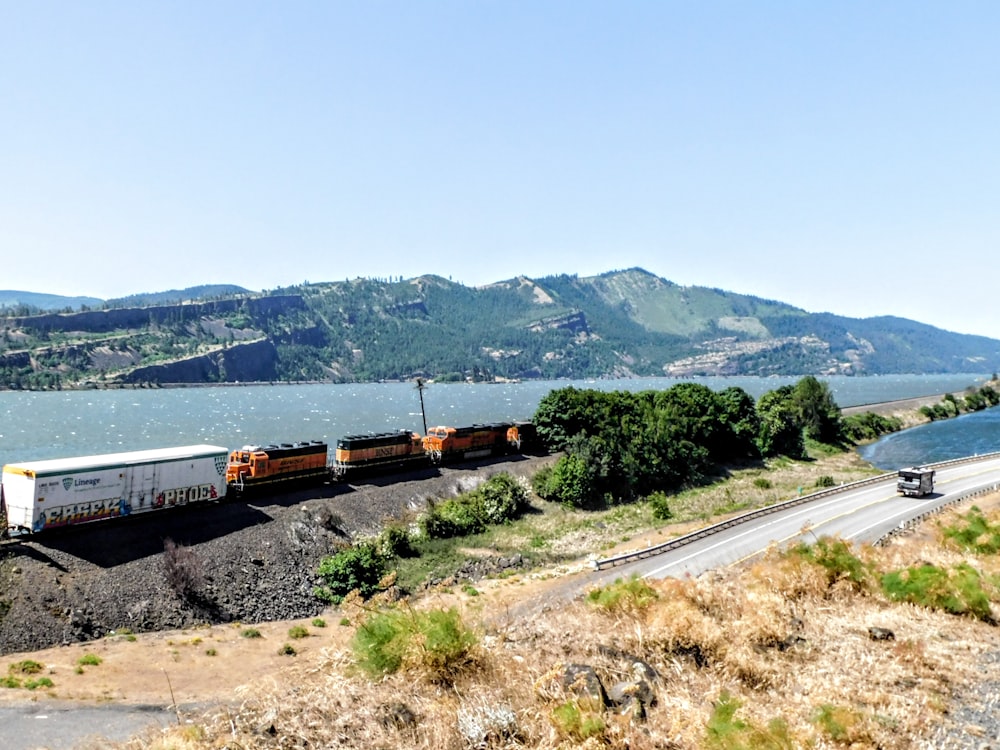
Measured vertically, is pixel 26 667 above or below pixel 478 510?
above

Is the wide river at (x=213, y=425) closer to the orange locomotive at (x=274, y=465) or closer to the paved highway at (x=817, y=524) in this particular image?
the paved highway at (x=817, y=524)

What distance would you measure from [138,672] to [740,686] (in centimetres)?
2205

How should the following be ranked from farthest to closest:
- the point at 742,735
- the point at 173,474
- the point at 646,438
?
1. the point at 646,438
2. the point at 173,474
3. the point at 742,735

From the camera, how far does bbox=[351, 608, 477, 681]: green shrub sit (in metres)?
10.3

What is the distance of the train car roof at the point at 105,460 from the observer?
30891mm

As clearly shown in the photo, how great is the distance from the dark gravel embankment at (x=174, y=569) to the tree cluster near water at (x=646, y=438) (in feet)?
66.6

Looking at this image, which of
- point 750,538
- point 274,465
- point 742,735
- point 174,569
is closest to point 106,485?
point 174,569

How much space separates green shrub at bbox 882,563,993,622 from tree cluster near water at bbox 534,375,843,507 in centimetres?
3672

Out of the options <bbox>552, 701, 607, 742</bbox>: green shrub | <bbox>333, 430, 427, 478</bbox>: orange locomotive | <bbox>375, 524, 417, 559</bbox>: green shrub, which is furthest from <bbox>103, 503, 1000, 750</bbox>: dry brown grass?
<bbox>333, 430, 427, 478</bbox>: orange locomotive

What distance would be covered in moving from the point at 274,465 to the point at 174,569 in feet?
46.3

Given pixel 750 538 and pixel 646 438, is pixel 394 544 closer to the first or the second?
pixel 750 538

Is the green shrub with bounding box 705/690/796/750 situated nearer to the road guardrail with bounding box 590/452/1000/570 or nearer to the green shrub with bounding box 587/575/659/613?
the green shrub with bounding box 587/575/659/613

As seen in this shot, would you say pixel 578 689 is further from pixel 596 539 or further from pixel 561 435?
pixel 561 435

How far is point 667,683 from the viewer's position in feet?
36.2
